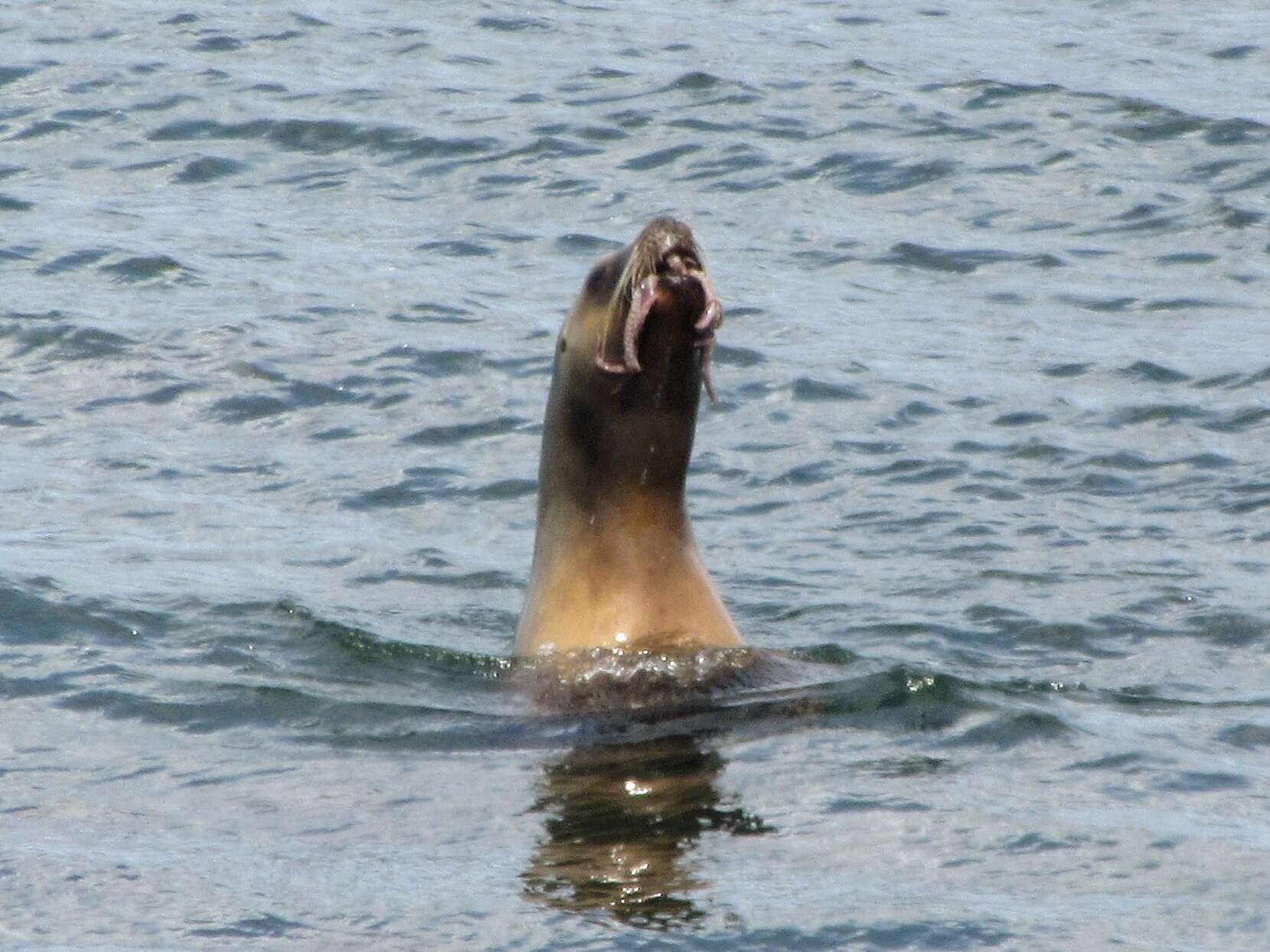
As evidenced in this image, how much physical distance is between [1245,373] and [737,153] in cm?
476

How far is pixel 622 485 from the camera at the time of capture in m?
7.80

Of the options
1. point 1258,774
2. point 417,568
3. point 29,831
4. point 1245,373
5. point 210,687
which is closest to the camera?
point 29,831

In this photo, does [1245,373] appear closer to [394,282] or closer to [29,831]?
[394,282]

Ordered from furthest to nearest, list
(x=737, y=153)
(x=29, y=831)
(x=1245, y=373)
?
(x=737, y=153) → (x=1245, y=373) → (x=29, y=831)

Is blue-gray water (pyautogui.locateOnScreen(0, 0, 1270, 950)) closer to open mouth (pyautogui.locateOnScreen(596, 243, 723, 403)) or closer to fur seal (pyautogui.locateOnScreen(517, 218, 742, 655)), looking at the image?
fur seal (pyautogui.locateOnScreen(517, 218, 742, 655))

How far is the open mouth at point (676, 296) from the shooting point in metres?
7.25

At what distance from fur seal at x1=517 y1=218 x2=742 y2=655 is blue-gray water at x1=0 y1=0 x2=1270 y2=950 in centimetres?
36

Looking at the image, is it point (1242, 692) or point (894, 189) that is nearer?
point (1242, 692)

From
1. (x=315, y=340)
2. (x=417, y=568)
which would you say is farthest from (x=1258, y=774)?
(x=315, y=340)

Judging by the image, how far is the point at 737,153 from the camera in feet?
52.0

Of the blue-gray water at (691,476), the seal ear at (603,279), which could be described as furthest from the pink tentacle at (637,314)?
the blue-gray water at (691,476)

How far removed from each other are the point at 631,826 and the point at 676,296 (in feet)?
5.97

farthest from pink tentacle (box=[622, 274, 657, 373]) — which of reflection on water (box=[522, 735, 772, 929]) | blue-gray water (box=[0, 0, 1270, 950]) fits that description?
reflection on water (box=[522, 735, 772, 929])

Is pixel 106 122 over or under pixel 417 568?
over
